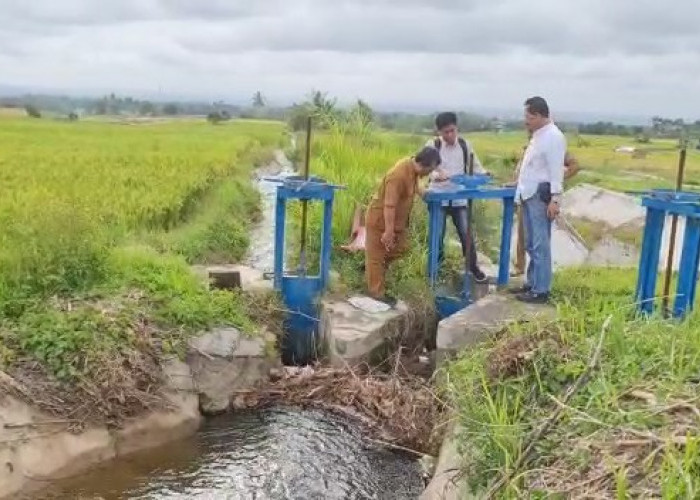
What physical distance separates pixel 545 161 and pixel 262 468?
310 centimetres

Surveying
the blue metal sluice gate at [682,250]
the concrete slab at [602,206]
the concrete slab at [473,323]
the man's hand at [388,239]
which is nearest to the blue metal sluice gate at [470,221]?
the man's hand at [388,239]

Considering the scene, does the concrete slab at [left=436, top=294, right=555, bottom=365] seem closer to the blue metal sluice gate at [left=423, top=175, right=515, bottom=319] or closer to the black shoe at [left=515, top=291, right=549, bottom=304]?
the black shoe at [left=515, top=291, right=549, bottom=304]

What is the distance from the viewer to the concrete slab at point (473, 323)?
6223 mm

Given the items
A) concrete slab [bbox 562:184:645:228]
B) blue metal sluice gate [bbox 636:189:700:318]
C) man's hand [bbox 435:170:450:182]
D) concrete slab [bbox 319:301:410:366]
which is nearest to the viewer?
blue metal sluice gate [bbox 636:189:700:318]

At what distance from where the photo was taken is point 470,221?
7.32 meters

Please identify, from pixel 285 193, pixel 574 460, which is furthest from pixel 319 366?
pixel 574 460

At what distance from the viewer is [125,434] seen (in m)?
5.66

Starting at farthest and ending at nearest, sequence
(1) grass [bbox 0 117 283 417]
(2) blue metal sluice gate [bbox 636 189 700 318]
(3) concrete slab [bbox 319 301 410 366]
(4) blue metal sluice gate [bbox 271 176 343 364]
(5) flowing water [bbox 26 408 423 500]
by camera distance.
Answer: (4) blue metal sluice gate [bbox 271 176 343 364]
(3) concrete slab [bbox 319 301 410 366]
(2) blue metal sluice gate [bbox 636 189 700 318]
(1) grass [bbox 0 117 283 417]
(5) flowing water [bbox 26 408 423 500]

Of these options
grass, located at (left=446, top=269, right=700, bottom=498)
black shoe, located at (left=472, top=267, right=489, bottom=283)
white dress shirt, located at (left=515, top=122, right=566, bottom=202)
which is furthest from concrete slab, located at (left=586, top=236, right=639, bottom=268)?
grass, located at (left=446, top=269, right=700, bottom=498)

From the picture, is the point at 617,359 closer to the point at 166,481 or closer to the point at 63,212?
the point at 166,481

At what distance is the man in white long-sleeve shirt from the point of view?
6367 mm

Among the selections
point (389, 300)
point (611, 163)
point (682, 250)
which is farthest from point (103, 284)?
point (611, 163)

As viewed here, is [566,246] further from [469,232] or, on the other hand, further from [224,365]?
[224,365]

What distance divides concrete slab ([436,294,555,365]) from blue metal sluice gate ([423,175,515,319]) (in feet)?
2.48
